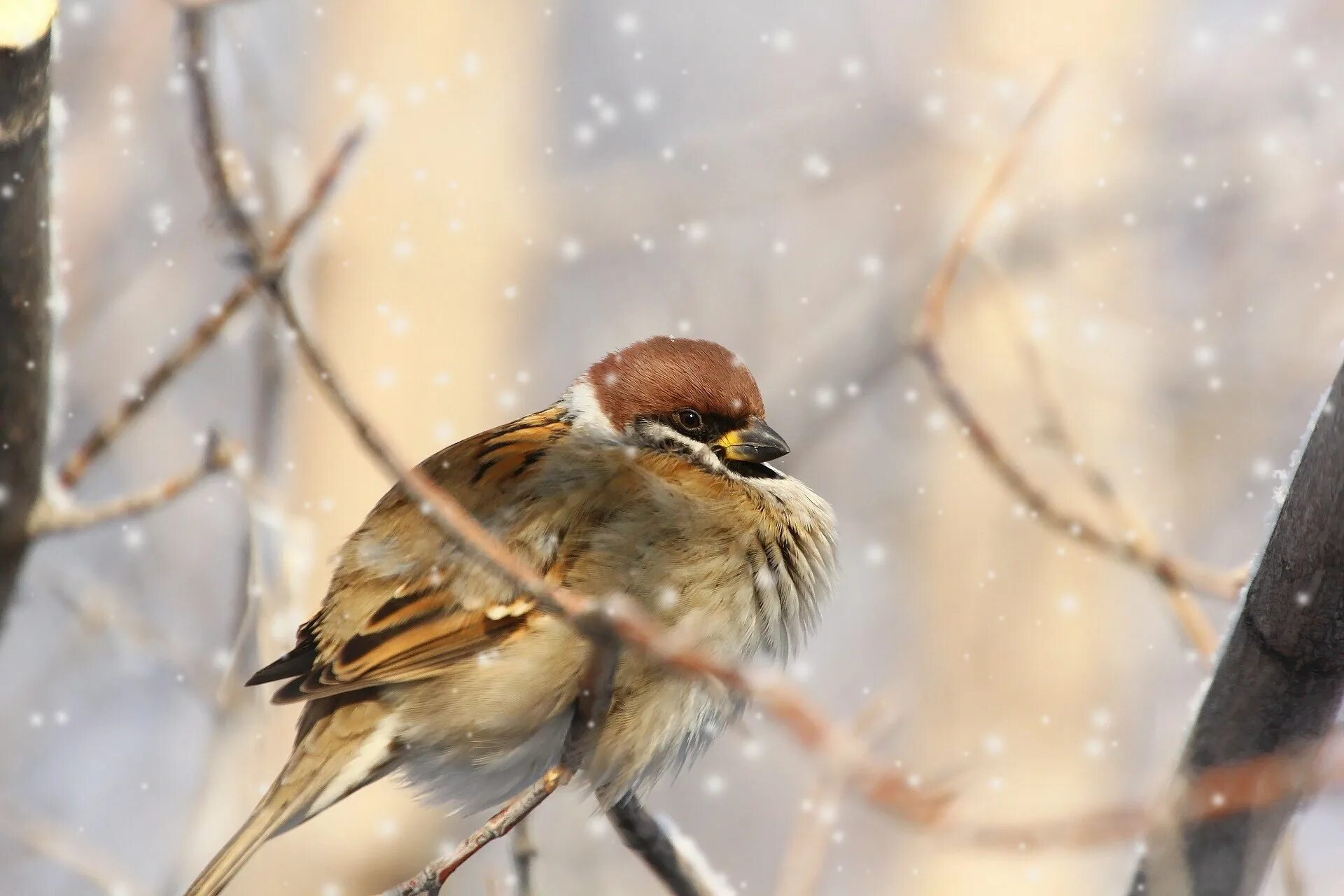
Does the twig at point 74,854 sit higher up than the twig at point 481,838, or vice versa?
the twig at point 74,854

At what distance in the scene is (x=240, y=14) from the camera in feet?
12.6

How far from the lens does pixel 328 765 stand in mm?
2049

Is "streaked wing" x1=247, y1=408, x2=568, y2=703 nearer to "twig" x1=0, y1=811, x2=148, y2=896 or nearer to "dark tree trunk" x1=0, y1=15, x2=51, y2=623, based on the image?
"dark tree trunk" x1=0, y1=15, x2=51, y2=623

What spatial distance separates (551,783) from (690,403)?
94 cm

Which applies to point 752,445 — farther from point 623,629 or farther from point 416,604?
point 623,629

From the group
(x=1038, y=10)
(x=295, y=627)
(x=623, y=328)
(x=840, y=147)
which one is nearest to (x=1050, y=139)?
(x=1038, y=10)

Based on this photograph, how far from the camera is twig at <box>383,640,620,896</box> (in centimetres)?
132

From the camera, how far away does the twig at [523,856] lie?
210cm

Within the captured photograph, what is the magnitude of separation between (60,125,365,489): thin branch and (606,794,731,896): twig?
3.11 ft

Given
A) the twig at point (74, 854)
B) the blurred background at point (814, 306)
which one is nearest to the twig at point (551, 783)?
the twig at point (74, 854)

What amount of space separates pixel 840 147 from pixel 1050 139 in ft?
2.68

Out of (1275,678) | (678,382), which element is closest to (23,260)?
(678,382)

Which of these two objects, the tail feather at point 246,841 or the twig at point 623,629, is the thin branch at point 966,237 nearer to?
the twig at point 623,629

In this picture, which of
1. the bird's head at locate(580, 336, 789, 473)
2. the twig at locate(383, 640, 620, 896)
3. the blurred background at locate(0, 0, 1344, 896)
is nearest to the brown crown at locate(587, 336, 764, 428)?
the bird's head at locate(580, 336, 789, 473)
